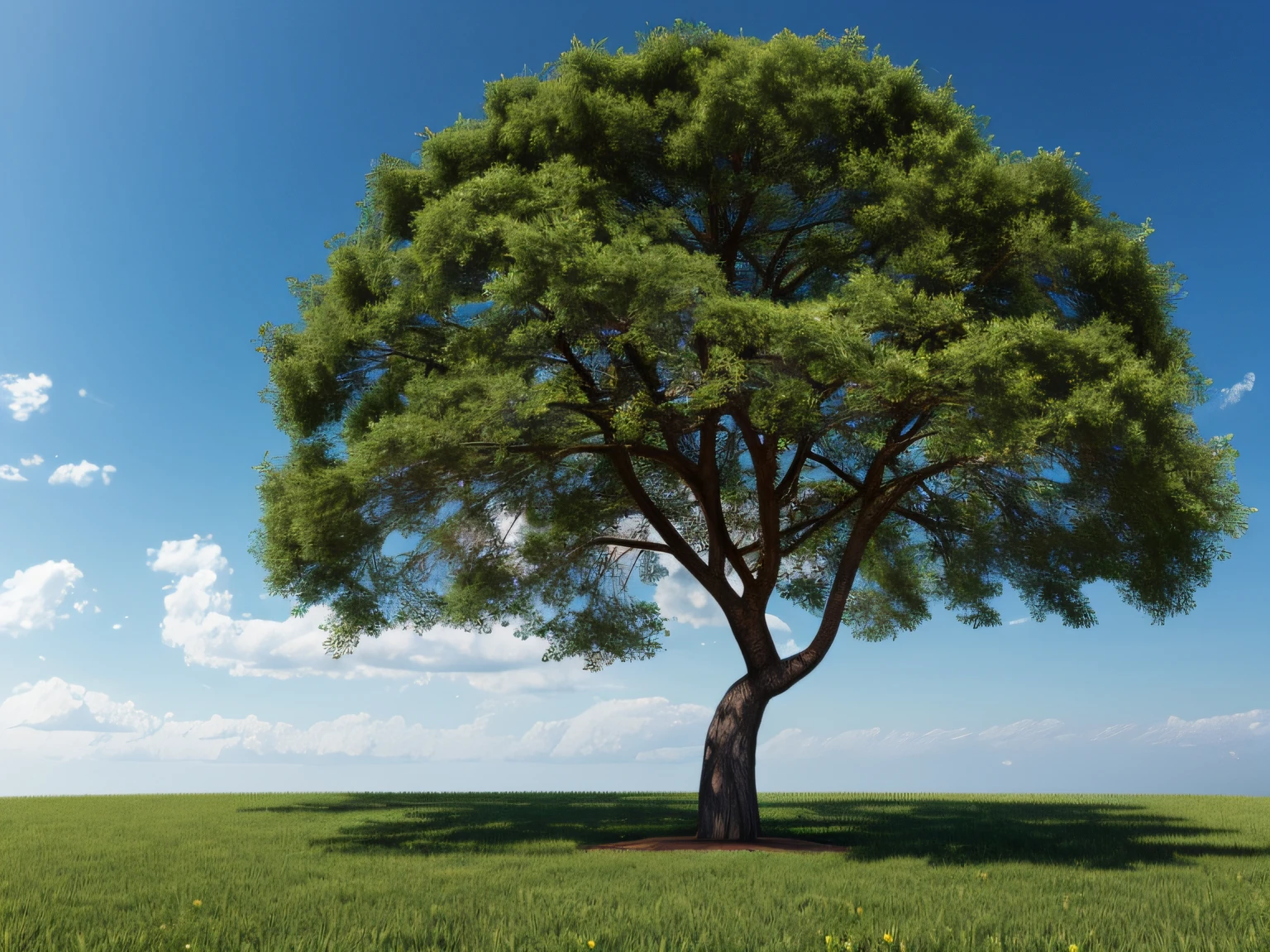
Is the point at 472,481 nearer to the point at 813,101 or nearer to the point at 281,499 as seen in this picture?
the point at 281,499

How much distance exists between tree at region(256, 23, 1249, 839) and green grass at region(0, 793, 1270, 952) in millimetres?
→ 3762

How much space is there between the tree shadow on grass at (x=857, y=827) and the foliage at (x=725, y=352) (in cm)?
353

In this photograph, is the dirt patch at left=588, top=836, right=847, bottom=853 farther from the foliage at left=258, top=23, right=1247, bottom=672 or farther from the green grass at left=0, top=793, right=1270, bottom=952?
the foliage at left=258, top=23, right=1247, bottom=672

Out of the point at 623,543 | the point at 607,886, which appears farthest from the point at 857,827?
the point at 607,886

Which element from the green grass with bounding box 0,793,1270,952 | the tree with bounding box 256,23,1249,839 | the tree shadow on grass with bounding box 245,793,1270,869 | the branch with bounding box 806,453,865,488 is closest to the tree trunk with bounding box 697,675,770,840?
the tree with bounding box 256,23,1249,839

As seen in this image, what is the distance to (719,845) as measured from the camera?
14.3 m

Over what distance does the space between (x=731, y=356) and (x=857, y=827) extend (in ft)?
32.9

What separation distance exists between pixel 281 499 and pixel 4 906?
8374mm

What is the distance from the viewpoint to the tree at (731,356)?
1297 cm

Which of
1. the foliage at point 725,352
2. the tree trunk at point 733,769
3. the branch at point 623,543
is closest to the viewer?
the foliage at point 725,352

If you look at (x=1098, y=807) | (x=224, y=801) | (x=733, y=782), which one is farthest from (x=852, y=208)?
(x=224, y=801)

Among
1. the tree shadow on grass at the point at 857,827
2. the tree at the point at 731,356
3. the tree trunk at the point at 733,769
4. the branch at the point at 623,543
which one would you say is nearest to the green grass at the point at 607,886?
the tree shadow on grass at the point at 857,827

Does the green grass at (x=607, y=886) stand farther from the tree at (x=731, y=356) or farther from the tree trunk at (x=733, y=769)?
the tree at (x=731, y=356)

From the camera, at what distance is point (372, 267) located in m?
16.5
